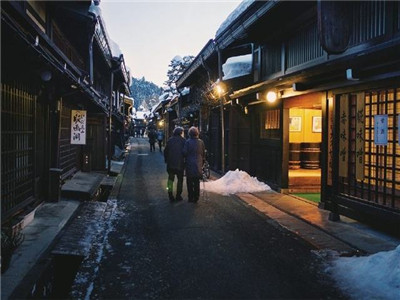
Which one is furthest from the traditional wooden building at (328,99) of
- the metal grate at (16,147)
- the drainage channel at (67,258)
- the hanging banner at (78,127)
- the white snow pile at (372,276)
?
the metal grate at (16,147)

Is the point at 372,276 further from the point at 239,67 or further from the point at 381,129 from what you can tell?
the point at 239,67

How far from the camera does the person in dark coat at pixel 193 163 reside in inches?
490

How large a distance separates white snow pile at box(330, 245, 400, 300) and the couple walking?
654cm

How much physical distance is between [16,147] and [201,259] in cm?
493

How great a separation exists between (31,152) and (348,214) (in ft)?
27.5

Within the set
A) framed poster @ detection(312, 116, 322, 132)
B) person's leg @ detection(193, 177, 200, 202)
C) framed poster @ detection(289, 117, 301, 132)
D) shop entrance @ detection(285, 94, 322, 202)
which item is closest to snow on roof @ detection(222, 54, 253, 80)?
shop entrance @ detection(285, 94, 322, 202)

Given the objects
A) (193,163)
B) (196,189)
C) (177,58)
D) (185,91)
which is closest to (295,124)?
(193,163)

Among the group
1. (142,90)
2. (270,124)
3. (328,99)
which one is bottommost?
(270,124)

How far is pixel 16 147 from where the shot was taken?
8555mm

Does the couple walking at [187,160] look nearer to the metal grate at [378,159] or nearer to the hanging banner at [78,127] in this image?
the hanging banner at [78,127]

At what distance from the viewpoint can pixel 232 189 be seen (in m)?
15.0

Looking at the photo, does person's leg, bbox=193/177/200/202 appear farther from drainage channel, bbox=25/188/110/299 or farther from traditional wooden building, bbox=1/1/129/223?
traditional wooden building, bbox=1/1/129/223

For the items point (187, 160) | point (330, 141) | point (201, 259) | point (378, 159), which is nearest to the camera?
point (201, 259)

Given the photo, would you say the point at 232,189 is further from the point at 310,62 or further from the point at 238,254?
the point at 238,254
